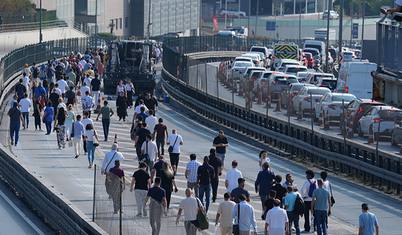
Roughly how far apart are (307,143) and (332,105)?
1.62 metres

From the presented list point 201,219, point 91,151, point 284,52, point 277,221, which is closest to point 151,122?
point 91,151

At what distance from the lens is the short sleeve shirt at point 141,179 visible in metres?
14.4

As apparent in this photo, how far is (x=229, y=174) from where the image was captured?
1560cm

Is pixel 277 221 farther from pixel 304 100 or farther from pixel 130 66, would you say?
pixel 130 66

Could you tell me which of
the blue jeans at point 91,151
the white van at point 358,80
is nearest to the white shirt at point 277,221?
the blue jeans at point 91,151

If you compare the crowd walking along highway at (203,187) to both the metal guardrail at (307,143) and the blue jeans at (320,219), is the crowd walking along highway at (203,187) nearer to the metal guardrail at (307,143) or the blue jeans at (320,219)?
the blue jeans at (320,219)

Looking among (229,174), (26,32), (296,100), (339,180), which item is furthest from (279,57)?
(229,174)

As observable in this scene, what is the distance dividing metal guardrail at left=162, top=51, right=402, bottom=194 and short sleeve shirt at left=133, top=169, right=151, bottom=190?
815cm

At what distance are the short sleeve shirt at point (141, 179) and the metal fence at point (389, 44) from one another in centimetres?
572

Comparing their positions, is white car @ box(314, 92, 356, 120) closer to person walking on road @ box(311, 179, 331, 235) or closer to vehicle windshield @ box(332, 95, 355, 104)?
vehicle windshield @ box(332, 95, 355, 104)

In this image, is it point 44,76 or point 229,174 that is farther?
point 44,76

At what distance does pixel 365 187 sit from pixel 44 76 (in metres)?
20.2

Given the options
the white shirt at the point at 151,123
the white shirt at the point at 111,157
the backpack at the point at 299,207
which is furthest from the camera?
the white shirt at the point at 151,123

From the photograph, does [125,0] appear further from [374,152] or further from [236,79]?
Answer: [374,152]
